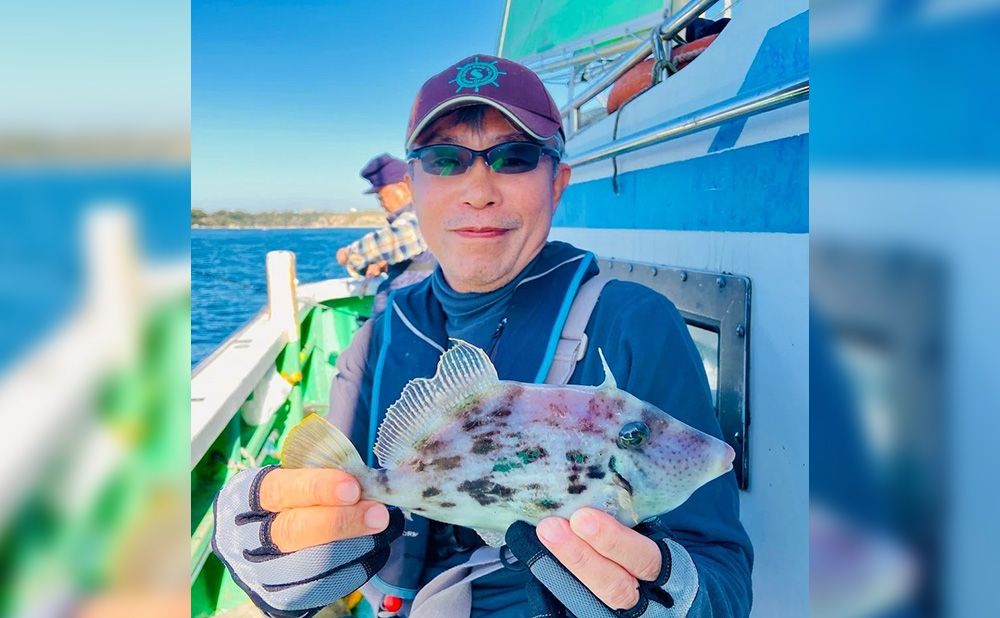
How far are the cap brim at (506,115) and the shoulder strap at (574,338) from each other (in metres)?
0.45

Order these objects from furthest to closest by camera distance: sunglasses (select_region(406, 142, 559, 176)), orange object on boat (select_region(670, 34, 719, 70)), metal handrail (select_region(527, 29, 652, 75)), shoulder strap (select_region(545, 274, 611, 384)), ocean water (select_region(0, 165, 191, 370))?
metal handrail (select_region(527, 29, 652, 75)), orange object on boat (select_region(670, 34, 719, 70)), sunglasses (select_region(406, 142, 559, 176)), shoulder strap (select_region(545, 274, 611, 384)), ocean water (select_region(0, 165, 191, 370))

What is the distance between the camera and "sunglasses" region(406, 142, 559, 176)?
1659 mm

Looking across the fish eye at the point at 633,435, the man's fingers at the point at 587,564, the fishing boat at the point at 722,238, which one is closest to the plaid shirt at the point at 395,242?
the fishing boat at the point at 722,238

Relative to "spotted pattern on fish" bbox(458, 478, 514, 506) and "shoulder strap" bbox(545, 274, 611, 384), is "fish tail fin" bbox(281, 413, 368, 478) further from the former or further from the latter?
"shoulder strap" bbox(545, 274, 611, 384)

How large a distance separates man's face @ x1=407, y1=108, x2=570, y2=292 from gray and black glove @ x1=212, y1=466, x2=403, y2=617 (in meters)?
0.76

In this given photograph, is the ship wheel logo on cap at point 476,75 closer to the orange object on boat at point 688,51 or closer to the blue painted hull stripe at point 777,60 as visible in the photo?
the blue painted hull stripe at point 777,60

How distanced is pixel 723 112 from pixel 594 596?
1554 millimetres

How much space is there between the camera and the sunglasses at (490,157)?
5.44 feet

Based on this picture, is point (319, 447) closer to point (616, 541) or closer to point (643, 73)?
point (616, 541)

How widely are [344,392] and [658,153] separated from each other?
183 centimetres

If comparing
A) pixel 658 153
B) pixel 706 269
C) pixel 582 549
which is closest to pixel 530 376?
pixel 582 549

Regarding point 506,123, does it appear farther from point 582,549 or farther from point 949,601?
point 949,601

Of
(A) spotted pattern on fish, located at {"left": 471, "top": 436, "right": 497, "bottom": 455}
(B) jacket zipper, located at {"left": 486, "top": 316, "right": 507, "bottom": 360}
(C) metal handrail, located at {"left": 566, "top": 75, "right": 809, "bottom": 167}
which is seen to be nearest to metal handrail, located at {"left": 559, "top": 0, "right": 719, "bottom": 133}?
(C) metal handrail, located at {"left": 566, "top": 75, "right": 809, "bottom": 167}

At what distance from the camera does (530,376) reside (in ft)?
5.23
